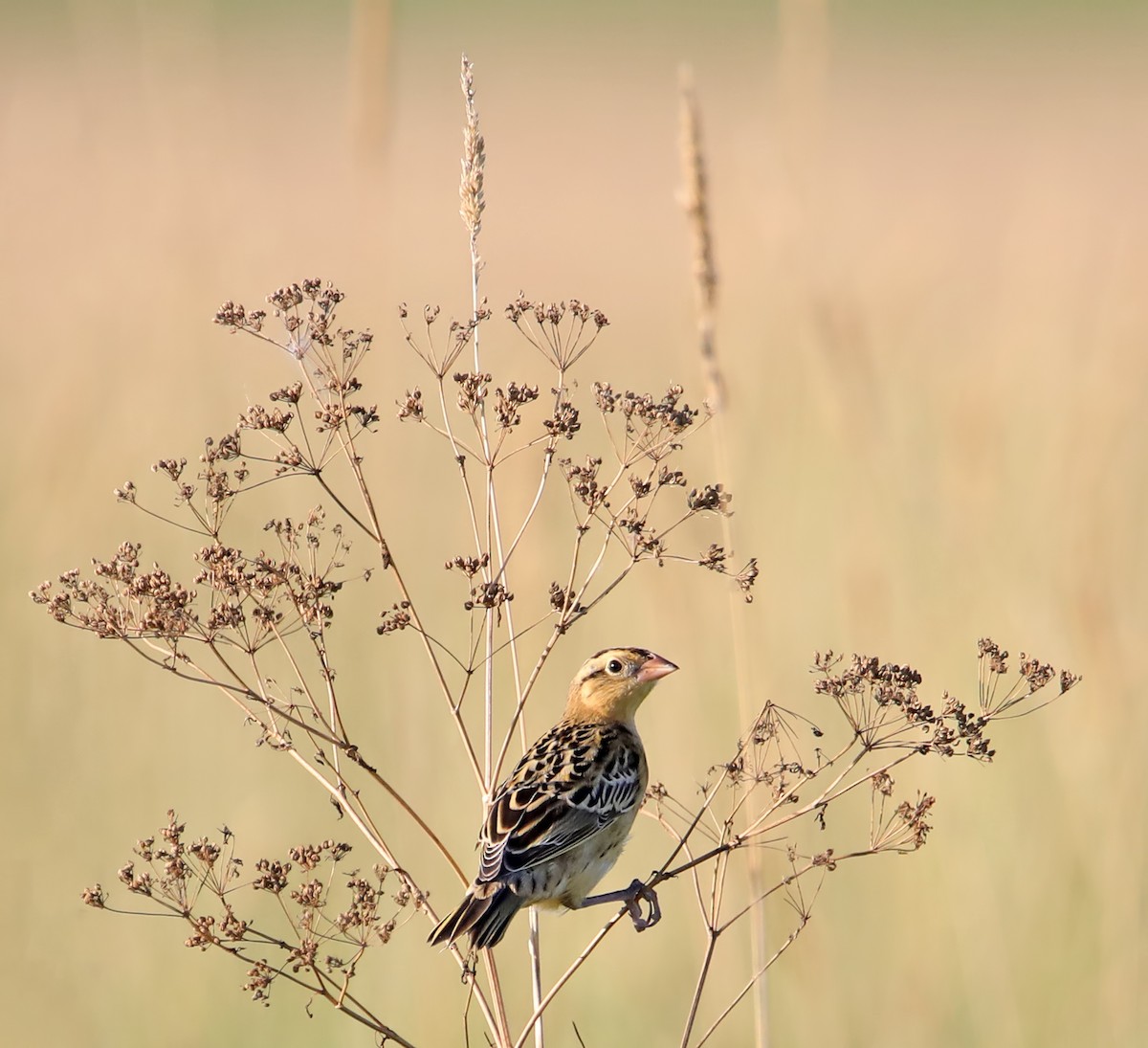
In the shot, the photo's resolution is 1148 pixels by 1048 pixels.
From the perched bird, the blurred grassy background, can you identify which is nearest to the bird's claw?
the perched bird

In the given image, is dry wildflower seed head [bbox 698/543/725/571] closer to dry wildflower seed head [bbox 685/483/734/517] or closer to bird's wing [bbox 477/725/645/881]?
dry wildflower seed head [bbox 685/483/734/517]

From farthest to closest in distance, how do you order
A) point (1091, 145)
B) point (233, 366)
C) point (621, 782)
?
point (1091, 145), point (233, 366), point (621, 782)

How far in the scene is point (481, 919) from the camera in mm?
3279

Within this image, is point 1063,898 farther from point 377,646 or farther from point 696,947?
point 377,646

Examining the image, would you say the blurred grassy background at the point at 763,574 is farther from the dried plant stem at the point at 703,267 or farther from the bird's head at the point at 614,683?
the bird's head at the point at 614,683

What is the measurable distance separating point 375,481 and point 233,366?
4451 millimetres

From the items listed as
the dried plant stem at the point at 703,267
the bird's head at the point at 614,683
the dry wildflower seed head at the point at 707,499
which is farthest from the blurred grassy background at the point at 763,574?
the dry wildflower seed head at the point at 707,499

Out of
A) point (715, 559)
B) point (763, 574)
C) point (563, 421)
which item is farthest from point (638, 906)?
point (763, 574)

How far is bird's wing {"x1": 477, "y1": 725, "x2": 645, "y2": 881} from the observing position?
11.6ft

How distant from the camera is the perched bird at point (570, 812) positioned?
11.2 feet

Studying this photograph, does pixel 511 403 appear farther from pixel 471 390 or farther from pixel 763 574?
pixel 763 574

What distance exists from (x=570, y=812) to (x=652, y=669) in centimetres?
64

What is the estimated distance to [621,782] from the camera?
3.92 m

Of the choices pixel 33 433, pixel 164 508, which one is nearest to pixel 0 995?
pixel 33 433
